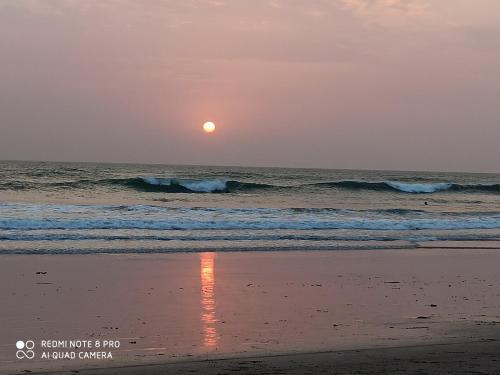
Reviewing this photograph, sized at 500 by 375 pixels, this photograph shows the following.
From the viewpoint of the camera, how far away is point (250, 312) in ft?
26.4

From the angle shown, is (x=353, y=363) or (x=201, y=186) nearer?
(x=353, y=363)

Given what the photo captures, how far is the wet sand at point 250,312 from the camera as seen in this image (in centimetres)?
597

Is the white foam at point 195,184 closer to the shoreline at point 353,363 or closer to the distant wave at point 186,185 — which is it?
the distant wave at point 186,185

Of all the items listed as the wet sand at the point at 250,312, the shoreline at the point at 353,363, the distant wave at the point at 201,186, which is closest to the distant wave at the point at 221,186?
the distant wave at the point at 201,186

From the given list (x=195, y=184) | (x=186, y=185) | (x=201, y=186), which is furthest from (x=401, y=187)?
(x=186, y=185)

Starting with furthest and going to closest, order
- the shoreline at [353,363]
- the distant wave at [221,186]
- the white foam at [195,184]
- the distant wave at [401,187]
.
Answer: the distant wave at [401,187] → the white foam at [195,184] → the distant wave at [221,186] → the shoreline at [353,363]

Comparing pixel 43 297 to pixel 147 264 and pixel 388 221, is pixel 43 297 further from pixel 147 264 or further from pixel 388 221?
pixel 388 221

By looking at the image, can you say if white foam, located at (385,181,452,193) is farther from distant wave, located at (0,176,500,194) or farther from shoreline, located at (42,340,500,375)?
shoreline, located at (42,340,500,375)

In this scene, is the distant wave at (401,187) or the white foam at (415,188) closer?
the distant wave at (401,187)

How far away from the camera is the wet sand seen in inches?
235

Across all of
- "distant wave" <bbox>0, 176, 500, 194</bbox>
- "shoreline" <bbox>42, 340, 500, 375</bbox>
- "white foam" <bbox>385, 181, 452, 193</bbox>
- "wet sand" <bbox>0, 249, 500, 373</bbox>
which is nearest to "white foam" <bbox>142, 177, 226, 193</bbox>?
"distant wave" <bbox>0, 176, 500, 194</bbox>

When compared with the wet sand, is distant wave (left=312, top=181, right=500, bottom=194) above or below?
below

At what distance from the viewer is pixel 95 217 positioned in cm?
2097

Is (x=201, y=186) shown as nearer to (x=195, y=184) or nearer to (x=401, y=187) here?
(x=195, y=184)
